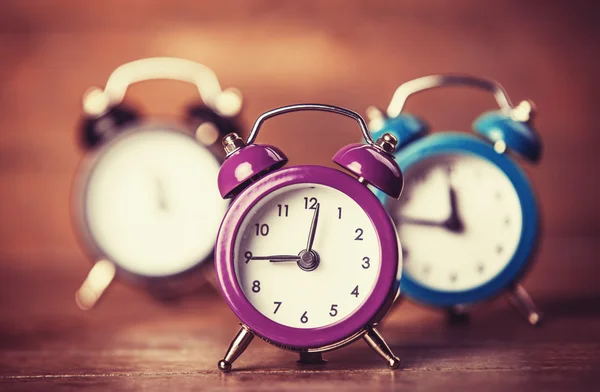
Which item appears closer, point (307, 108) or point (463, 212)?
point (307, 108)

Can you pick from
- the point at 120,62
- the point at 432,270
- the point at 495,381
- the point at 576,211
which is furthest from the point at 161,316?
the point at 576,211

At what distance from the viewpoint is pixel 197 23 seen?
7.34 feet

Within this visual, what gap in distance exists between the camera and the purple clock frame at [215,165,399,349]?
3.34ft

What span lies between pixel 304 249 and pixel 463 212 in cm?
42

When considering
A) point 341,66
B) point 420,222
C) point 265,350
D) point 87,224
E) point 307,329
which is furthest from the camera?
point 341,66

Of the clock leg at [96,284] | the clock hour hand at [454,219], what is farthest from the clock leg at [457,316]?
the clock leg at [96,284]

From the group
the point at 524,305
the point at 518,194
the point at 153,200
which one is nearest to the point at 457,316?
the point at 524,305

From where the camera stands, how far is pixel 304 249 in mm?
1061

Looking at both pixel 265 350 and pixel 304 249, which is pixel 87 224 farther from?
pixel 304 249

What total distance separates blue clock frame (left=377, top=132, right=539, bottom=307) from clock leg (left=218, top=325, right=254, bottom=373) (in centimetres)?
39

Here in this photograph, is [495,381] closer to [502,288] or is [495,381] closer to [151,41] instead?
[502,288]

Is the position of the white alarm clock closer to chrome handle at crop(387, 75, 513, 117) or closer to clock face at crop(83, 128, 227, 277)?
clock face at crop(83, 128, 227, 277)

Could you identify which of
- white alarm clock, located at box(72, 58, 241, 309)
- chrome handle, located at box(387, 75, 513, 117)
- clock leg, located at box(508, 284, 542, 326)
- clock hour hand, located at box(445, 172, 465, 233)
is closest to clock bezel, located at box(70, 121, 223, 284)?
white alarm clock, located at box(72, 58, 241, 309)

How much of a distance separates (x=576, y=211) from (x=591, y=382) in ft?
4.46
